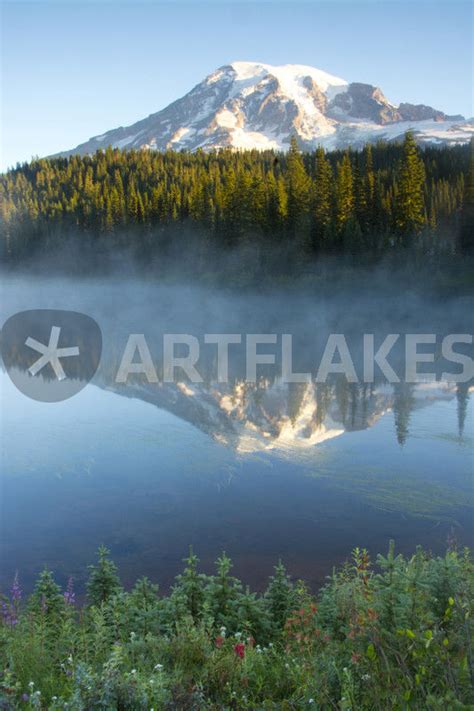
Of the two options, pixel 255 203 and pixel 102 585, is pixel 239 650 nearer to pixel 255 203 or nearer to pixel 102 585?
pixel 102 585

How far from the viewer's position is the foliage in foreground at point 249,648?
15.9ft

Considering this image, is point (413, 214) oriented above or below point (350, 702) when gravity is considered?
above

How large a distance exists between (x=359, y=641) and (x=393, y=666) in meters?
0.86

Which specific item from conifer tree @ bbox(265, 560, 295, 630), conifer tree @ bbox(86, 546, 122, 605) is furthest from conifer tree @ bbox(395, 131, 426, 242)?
conifer tree @ bbox(86, 546, 122, 605)

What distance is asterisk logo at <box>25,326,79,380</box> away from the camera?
35.5 meters

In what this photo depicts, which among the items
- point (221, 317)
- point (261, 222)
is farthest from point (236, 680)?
point (261, 222)

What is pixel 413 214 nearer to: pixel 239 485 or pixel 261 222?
pixel 261 222

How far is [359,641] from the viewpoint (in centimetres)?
600

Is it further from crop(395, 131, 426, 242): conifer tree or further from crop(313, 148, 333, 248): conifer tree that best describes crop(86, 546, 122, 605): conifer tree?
crop(313, 148, 333, 248): conifer tree

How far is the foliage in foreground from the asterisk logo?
85.0ft

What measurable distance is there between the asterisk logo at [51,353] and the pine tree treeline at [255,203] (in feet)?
105

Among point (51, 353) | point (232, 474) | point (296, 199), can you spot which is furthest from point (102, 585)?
point (296, 199)

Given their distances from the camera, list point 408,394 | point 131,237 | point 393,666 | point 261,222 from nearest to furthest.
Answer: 1. point 393,666
2. point 408,394
3. point 261,222
4. point 131,237

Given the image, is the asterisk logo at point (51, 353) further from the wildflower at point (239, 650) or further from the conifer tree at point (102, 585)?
the wildflower at point (239, 650)
